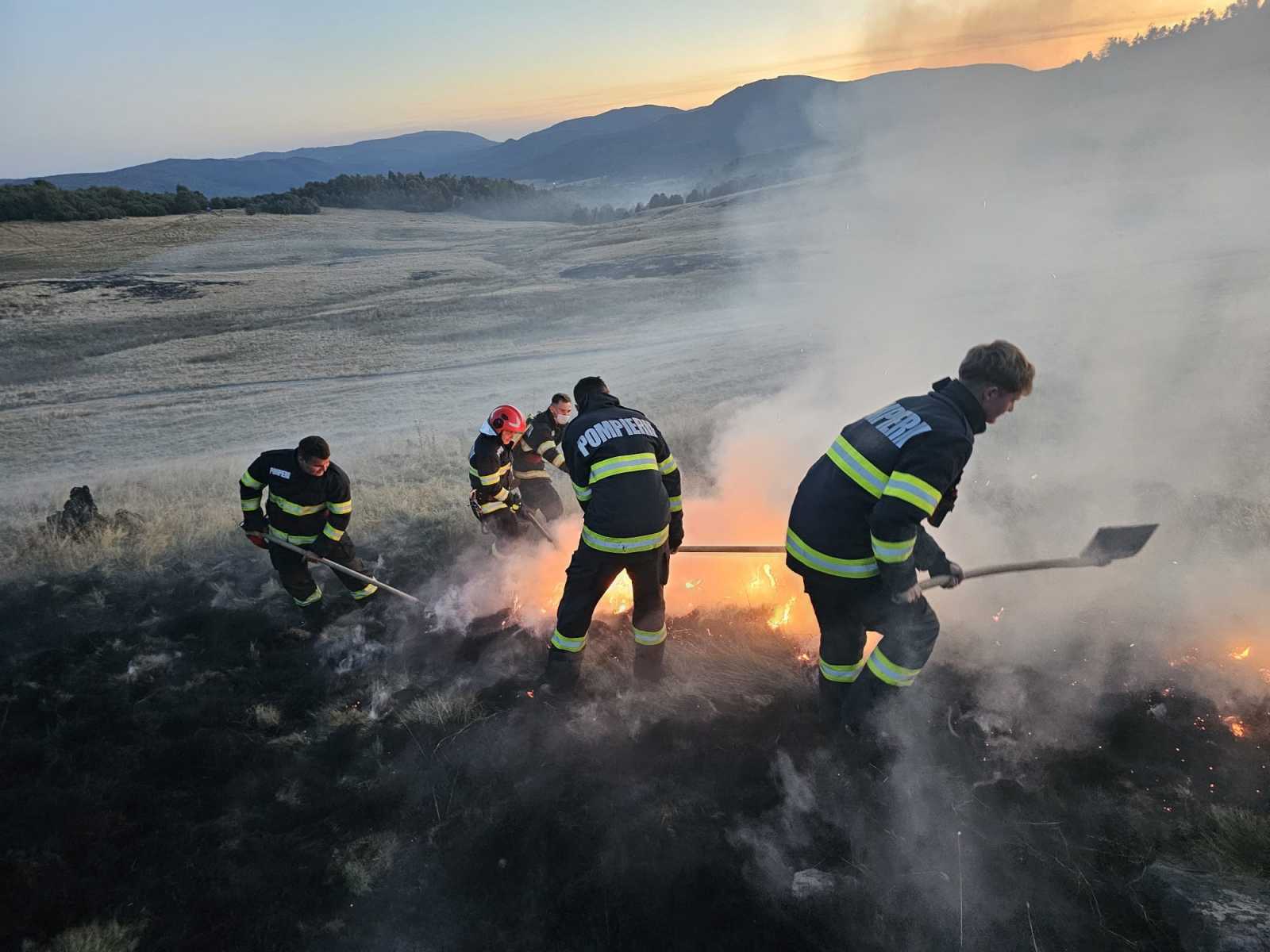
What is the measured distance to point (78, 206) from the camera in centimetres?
3950

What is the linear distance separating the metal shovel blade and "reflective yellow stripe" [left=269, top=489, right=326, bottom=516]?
226 inches

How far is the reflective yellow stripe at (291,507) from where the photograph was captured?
5.81 m

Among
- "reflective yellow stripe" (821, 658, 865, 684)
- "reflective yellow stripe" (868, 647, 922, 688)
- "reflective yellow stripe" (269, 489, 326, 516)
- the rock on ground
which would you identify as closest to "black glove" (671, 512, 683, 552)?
"reflective yellow stripe" (821, 658, 865, 684)

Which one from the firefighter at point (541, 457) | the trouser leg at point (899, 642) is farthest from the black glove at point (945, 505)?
the firefighter at point (541, 457)

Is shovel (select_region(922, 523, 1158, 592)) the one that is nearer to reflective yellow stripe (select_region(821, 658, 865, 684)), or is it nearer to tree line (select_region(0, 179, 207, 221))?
reflective yellow stripe (select_region(821, 658, 865, 684))

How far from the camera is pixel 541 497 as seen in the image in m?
7.62

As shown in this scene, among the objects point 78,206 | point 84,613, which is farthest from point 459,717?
point 78,206

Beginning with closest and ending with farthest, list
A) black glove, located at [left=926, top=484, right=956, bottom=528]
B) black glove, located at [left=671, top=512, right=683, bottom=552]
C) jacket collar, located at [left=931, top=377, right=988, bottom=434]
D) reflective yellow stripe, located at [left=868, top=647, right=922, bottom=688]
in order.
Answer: jacket collar, located at [left=931, top=377, right=988, bottom=434] → black glove, located at [left=926, top=484, right=956, bottom=528] → reflective yellow stripe, located at [left=868, top=647, right=922, bottom=688] → black glove, located at [left=671, top=512, right=683, bottom=552]

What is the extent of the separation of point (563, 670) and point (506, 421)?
2.38 m

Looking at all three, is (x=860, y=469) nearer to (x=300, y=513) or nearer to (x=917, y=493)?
(x=917, y=493)

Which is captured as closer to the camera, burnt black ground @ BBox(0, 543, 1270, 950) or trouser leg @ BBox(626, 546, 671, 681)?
burnt black ground @ BBox(0, 543, 1270, 950)

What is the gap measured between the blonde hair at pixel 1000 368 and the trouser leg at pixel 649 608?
2217 mm

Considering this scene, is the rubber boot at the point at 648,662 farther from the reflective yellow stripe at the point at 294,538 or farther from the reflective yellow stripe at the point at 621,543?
the reflective yellow stripe at the point at 294,538

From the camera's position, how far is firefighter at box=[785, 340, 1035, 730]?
3.51 m
